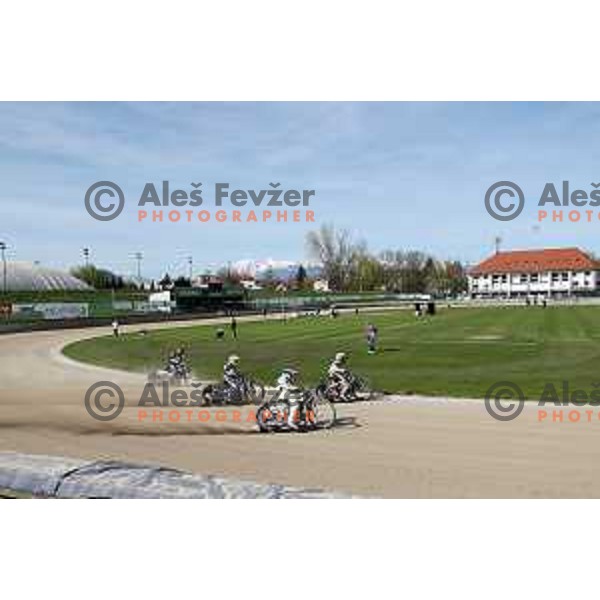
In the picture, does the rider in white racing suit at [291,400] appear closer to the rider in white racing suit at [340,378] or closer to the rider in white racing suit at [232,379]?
the rider in white racing suit at [232,379]

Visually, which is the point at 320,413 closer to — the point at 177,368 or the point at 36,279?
the point at 177,368

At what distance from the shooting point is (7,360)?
2967 centimetres

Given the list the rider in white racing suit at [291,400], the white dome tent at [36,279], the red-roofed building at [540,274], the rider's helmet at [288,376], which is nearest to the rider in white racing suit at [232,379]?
the rider's helmet at [288,376]

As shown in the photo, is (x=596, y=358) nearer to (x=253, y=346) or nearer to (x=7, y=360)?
(x=253, y=346)

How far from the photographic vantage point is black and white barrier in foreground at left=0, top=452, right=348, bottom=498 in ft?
28.4

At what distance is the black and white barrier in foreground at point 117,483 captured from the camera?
866cm

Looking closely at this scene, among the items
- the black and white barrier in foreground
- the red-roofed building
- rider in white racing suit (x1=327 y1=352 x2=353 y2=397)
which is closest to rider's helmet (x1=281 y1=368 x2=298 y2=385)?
rider in white racing suit (x1=327 y1=352 x2=353 y2=397)

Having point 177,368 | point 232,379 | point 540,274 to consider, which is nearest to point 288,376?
point 232,379

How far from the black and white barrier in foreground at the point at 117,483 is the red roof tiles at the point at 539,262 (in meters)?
127

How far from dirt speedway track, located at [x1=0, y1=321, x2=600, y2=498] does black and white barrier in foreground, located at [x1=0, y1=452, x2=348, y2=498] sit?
1.41m
